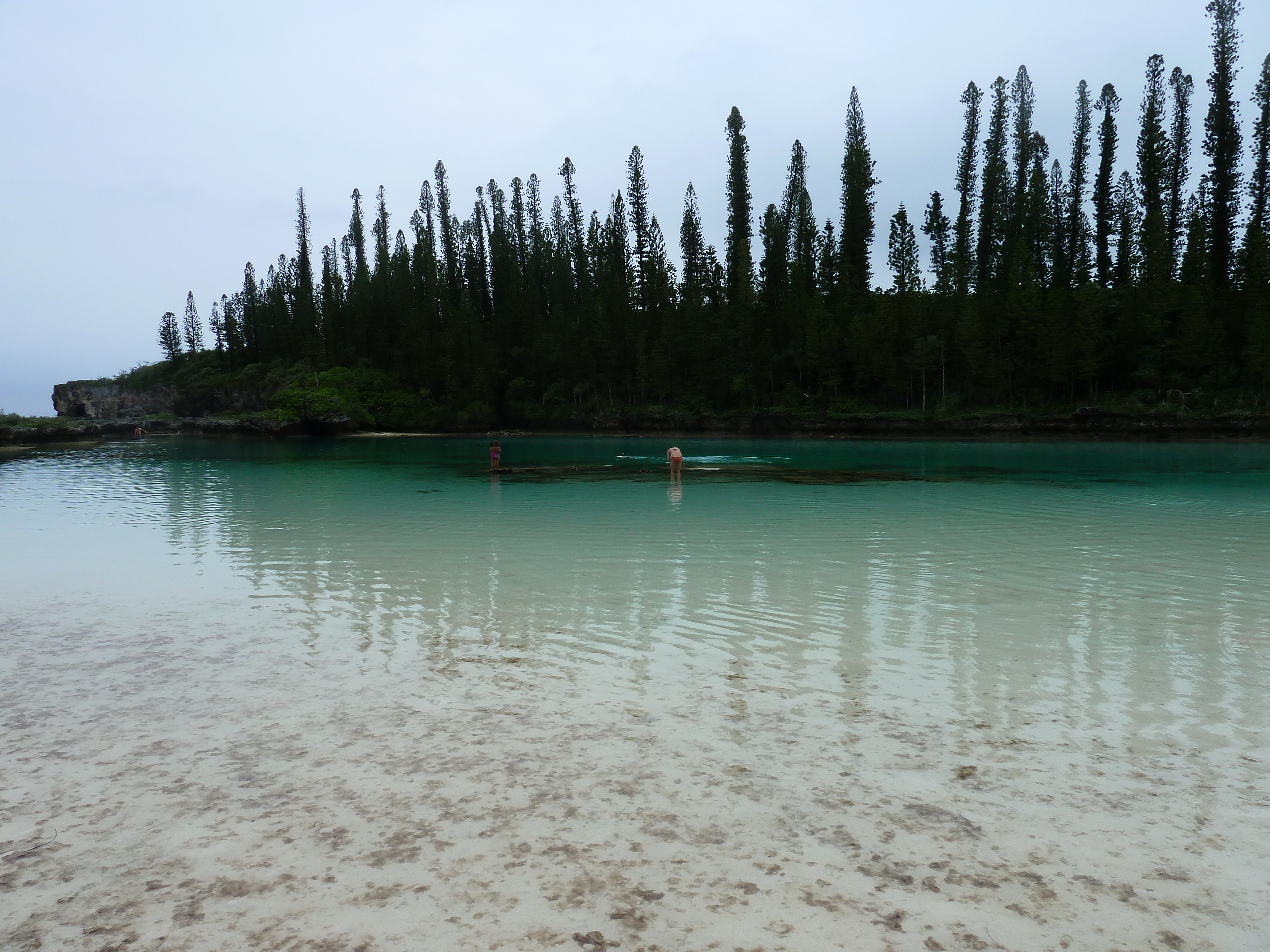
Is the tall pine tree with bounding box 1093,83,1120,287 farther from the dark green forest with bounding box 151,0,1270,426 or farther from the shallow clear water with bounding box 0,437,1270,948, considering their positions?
the shallow clear water with bounding box 0,437,1270,948

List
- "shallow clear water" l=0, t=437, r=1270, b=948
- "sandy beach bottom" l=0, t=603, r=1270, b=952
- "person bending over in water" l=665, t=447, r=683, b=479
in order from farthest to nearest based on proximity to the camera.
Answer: "person bending over in water" l=665, t=447, r=683, b=479
"shallow clear water" l=0, t=437, r=1270, b=948
"sandy beach bottom" l=0, t=603, r=1270, b=952

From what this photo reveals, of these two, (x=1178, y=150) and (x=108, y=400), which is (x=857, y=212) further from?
(x=108, y=400)

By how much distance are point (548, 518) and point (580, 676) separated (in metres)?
9.93

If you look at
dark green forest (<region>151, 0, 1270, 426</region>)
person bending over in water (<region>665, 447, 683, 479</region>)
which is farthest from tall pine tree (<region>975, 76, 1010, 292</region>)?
person bending over in water (<region>665, 447, 683, 479</region>)

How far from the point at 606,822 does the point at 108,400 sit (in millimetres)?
129823

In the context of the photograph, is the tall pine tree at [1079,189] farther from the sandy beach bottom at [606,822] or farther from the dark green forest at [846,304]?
the sandy beach bottom at [606,822]

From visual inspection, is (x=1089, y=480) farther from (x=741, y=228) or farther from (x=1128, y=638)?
(x=741, y=228)

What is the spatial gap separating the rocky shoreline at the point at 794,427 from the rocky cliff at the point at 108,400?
23585 mm

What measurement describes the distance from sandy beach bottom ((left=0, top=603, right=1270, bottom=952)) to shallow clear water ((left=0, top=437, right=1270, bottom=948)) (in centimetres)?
3

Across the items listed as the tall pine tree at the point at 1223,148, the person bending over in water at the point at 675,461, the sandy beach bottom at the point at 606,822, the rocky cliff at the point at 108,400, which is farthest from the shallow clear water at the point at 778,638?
the rocky cliff at the point at 108,400

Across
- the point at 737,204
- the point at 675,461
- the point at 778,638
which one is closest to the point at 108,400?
the point at 737,204

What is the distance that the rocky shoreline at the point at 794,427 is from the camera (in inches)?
1943

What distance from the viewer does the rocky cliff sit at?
4195 inches

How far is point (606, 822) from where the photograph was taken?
3514mm
